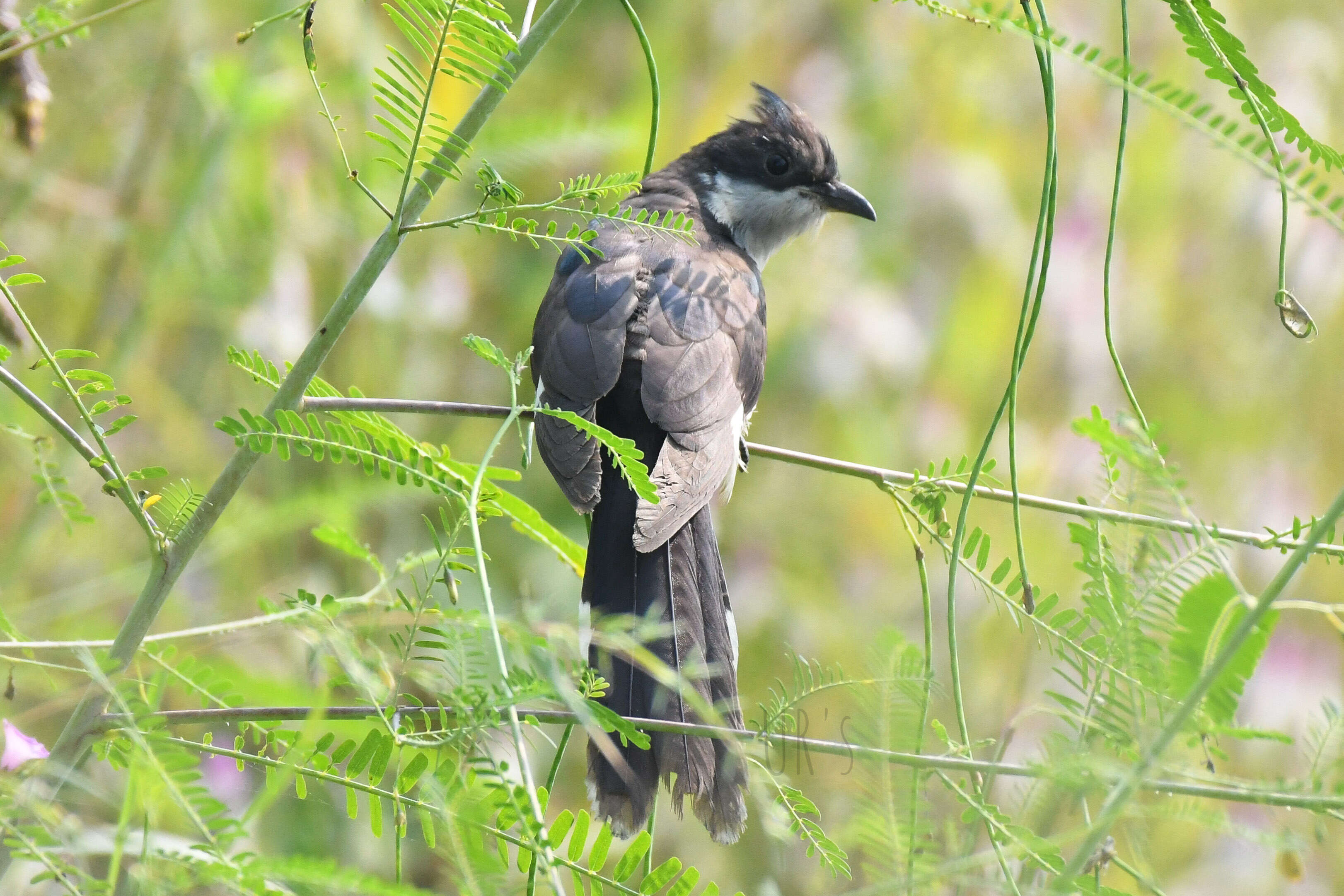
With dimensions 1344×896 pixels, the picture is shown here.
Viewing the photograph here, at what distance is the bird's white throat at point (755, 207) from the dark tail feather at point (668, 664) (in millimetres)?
1681

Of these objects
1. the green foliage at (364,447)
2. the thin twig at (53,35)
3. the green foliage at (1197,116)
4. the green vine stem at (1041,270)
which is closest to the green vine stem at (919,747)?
the green vine stem at (1041,270)

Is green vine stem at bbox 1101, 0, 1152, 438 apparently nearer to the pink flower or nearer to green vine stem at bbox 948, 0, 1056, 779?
green vine stem at bbox 948, 0, 1056, 779

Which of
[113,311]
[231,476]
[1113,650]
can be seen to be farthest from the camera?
[113,311]

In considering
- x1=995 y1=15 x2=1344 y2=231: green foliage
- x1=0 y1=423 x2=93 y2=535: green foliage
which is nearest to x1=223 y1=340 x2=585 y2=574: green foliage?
x1=0 y1=423 x2=93 y2=535: green foliage

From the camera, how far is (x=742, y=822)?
75.9 inches

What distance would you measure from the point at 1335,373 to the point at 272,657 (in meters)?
5.13

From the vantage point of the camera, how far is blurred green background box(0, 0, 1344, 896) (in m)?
3.96

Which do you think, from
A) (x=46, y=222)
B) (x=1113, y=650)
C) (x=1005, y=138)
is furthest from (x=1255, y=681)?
(x=46, y=222)

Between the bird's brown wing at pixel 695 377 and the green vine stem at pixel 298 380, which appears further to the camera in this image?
the bird's brown wing at pixel 695 377

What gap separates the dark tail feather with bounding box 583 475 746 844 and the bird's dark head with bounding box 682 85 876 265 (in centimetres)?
171

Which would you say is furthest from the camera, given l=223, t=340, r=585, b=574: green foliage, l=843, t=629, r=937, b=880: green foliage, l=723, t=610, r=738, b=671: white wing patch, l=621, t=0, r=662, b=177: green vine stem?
l=723, t=610, r=738, b=671: white wing patch

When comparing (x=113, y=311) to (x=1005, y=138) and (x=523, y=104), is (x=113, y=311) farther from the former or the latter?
(x=1005, y=138)

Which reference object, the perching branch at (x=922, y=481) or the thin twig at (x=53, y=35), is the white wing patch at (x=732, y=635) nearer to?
the perching branch at (x=922, y=481)

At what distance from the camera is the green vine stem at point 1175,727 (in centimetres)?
103
